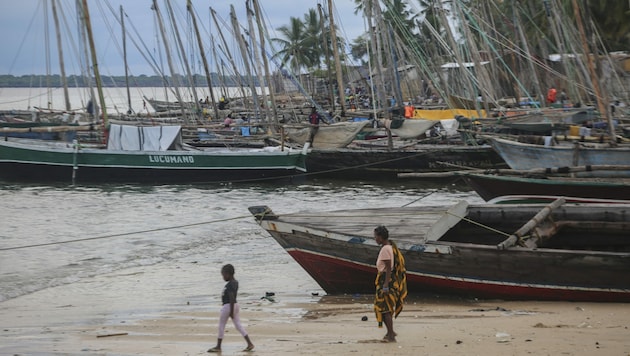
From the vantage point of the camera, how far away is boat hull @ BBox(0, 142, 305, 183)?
2848 centimetres

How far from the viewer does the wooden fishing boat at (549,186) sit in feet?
48.3

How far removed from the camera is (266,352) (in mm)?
8086

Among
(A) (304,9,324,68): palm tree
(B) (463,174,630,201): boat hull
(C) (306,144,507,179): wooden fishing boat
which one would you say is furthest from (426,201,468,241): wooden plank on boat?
(A) (304,9,324,68): palm tree

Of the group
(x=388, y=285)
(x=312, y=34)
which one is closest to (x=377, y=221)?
(x=388, y=285)

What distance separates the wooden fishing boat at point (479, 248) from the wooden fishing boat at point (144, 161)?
1692 centimetres

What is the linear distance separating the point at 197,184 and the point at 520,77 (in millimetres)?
18588

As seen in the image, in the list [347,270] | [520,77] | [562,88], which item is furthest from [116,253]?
[562,88]

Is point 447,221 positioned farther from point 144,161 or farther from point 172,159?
point 144,161

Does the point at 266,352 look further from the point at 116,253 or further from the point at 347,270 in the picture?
the point at 116,253

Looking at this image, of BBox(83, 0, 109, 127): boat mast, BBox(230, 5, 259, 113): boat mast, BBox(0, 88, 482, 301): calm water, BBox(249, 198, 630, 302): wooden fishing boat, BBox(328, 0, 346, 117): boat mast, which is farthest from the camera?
BBox(230, 5, 259, 113): boat mast

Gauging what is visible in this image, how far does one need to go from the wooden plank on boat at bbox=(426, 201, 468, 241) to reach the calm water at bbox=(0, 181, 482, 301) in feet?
8.05

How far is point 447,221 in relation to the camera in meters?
10.8

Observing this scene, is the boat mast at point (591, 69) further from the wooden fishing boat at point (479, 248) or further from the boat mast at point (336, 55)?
the boat mast at point (336, 55)

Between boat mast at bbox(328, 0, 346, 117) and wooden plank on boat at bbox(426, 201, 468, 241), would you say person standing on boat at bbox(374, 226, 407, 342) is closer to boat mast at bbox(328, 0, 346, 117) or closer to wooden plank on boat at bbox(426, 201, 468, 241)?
wooden plank on boat at bbox(426, 201, 468, 241)
